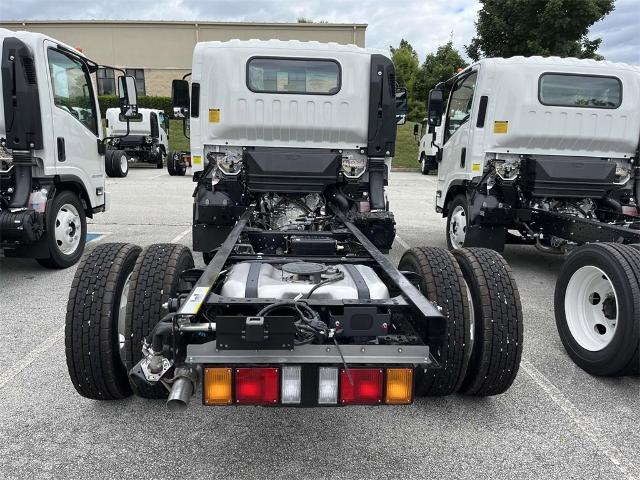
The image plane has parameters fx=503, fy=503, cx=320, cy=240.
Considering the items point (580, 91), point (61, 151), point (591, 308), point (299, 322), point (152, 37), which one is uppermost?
point (152, 37)

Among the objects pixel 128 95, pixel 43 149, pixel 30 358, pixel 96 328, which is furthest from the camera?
pixel 128 95

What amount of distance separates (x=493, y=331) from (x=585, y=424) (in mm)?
837

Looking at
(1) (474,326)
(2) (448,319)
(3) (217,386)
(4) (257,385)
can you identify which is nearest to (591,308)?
(1) (474,326)

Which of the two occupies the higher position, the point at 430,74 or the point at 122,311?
the point at 430,74

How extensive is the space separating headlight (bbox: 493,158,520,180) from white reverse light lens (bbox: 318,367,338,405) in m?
4.72

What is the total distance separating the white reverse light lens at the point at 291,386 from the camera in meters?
2.13

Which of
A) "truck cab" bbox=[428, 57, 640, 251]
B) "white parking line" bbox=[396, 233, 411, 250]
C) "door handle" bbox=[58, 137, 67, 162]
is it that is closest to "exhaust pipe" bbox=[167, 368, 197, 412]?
"door handle" bbox=[58, 137, 67, 162]

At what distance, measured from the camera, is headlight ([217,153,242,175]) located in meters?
5.56

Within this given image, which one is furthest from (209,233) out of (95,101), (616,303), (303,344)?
(616,303)

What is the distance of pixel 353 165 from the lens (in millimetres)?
5699

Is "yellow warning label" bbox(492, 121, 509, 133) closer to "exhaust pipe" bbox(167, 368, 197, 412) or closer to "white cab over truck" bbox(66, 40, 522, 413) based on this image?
"white cab over truck" bbox(66, 40, 522, 413)

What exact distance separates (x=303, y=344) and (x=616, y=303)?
7.81 feet

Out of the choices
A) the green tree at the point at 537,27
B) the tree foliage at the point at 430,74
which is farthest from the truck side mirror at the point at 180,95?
the green tree at the point at 537,27

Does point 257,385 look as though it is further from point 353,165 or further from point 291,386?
point 353,165
